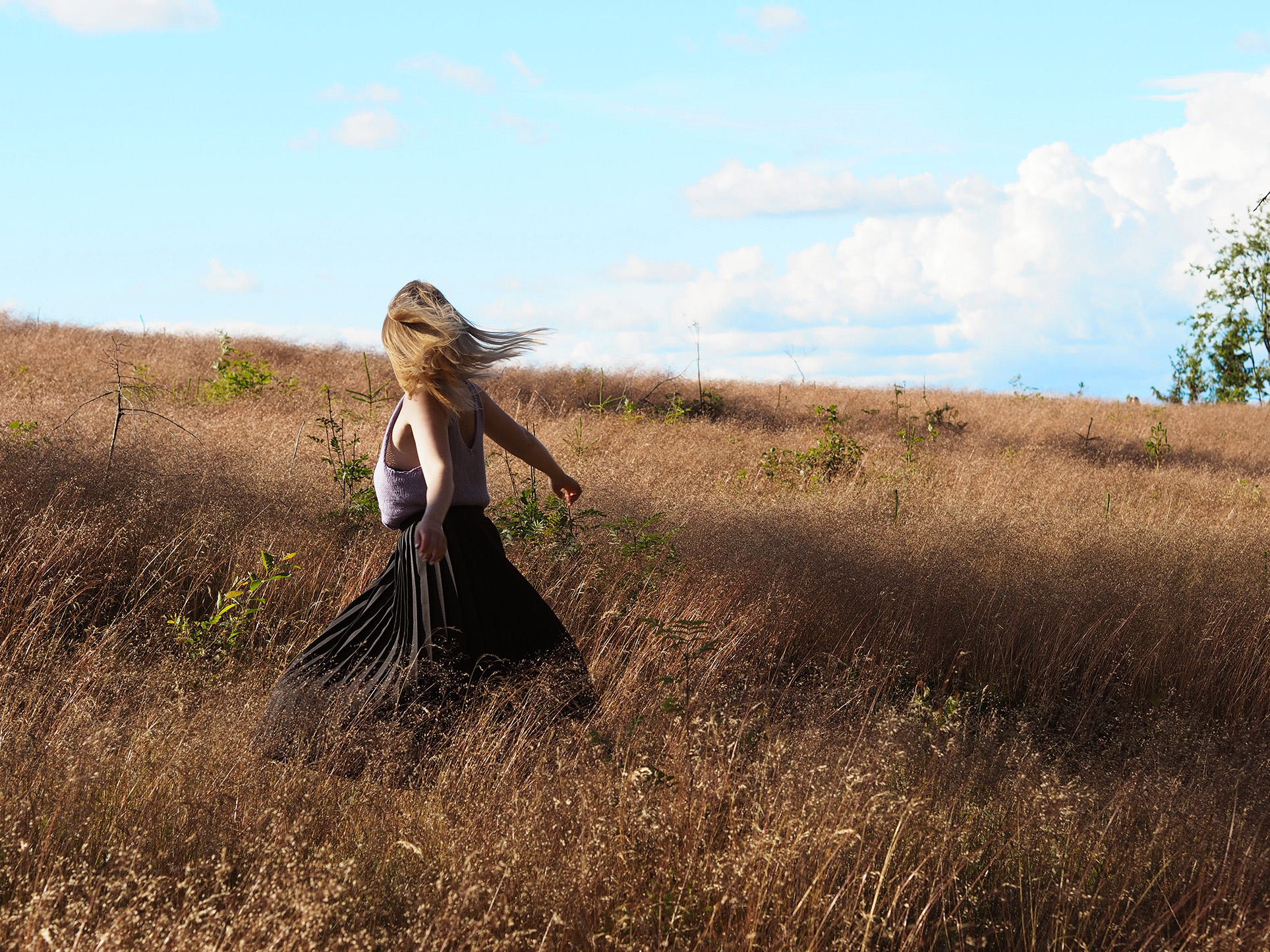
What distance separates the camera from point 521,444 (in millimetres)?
4195

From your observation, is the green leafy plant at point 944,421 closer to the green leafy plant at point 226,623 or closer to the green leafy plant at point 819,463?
the green leafy plant at point 819,463

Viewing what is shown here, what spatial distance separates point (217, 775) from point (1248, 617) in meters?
5.92

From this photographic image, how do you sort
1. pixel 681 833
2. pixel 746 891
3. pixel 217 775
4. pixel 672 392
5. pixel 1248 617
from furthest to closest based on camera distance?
pixel 672 392 < pixel 1248 617 < pixel 217 775 < pixel 681 833 < pixel 746 891

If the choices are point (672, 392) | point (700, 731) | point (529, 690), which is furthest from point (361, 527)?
point (672, 392)

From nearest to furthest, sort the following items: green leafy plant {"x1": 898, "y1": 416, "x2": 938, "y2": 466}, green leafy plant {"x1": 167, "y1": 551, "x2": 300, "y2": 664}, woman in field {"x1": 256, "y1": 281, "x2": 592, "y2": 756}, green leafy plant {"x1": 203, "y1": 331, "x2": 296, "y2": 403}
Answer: woman in field {"x1": 256, "y1": 281, "x2": 592, "y2": 756} < green leafy plant {"x1": 167, "y1": 551, "x2": 300, "y2": 664} < green leafy plant {"x1": 898, "y1": 416, "x2": 938, "y2": 466} < green leafy plant {"x1": 203, "y1": 331, "x2": 296, "y2": 403}

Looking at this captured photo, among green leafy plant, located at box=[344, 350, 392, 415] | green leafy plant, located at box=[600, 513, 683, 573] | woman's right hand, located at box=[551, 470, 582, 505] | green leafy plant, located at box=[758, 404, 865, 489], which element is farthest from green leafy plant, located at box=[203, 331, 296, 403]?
woman's right hand, located at box=[551, 470, 582, 505]

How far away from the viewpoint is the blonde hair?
12.3ft

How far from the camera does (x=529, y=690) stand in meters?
3.80

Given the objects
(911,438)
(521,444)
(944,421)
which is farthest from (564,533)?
(944,421)

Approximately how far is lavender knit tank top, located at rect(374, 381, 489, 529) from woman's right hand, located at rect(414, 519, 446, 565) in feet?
1.16

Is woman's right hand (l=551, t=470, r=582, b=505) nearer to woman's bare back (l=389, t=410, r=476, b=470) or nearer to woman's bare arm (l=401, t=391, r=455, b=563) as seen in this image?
woman's bare back (l=389, t=410, r=476, b=470)

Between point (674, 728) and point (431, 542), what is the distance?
114cm

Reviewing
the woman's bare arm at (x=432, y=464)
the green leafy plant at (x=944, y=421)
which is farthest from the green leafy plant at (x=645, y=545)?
the green leafy plant at (x=944, y=421)

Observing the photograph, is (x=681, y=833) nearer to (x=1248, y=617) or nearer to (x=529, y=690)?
(x=529, y=690)
